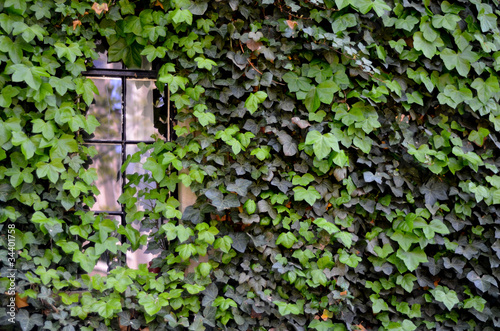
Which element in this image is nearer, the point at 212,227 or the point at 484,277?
the point at 212,227

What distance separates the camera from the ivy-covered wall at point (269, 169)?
2.44 m

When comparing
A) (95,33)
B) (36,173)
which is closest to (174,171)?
(36,173)

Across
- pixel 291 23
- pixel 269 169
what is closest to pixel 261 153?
pixel 269 169

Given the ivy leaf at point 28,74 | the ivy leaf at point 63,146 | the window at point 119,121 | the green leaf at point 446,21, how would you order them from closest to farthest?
the ivy leaf at point 28,74 → the ivy leaf at point 63,146 → the green leaf at point 446,21 → the window at point 119,121

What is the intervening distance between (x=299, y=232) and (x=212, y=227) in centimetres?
54

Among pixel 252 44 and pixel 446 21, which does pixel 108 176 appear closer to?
pixel 252 44

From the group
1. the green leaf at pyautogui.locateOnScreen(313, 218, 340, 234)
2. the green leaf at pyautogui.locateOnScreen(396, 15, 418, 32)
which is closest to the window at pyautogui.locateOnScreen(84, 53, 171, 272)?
the green leaf at pyautogui.locateOnScreen(313, 218, 340, 234)

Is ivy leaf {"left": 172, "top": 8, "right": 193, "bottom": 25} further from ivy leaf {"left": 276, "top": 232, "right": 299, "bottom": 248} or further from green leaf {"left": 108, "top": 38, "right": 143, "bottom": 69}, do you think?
ivy leaf {"left": 276, "top": 232, "right": 299, "bottom": 248}

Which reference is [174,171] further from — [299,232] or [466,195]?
[466,195]

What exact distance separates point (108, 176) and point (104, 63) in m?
0.77

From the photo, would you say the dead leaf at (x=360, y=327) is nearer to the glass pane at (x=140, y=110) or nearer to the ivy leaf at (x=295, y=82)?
the ivy leaf at (x=295, y=82)

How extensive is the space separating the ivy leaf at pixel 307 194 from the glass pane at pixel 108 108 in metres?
1.26

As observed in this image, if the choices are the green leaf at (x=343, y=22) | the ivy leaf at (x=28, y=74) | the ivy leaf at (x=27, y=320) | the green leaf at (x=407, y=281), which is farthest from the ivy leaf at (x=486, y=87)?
the ivy leaf at (x=27, y=320)

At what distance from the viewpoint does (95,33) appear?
259cm
